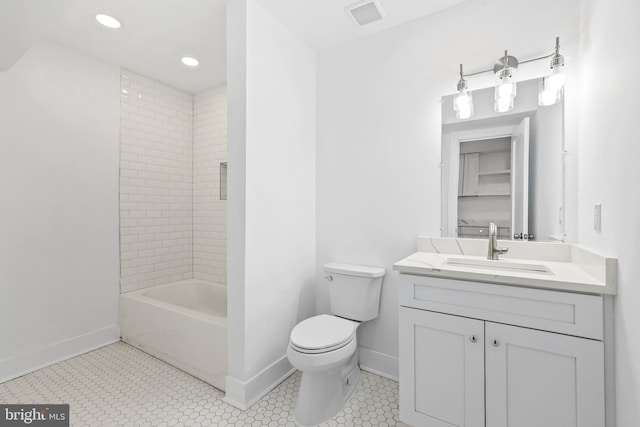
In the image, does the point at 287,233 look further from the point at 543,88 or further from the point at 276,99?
the point at 543,88

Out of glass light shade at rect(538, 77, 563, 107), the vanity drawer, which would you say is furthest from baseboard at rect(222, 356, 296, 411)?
glass light shade at rect(538, 77, 563, 107)

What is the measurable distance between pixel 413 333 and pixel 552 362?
1.83ft

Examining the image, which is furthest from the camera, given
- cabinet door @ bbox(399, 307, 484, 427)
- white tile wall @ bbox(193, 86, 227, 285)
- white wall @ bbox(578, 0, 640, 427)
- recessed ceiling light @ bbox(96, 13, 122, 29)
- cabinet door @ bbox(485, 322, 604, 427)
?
white tile wall @ bbox(193, 86, 227, 285)

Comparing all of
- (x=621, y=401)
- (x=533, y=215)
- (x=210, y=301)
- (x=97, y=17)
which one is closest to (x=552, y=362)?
(x=621, y=401)

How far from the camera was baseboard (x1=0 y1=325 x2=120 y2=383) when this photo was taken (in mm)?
2092

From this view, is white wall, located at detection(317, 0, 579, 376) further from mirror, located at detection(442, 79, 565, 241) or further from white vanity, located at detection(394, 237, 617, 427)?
white vanity, located at detection(394, 237, 617, 427)

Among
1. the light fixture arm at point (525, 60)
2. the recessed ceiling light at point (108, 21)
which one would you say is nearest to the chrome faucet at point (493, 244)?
the light fixture arm at point (525, 60)

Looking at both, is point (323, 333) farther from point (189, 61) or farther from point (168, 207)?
point (189, 61)

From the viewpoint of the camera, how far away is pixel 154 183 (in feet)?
9.91

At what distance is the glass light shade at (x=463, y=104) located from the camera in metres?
1.86

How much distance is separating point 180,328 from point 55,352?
1052mm

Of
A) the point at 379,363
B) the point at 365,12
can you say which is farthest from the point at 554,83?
the point at 379,363

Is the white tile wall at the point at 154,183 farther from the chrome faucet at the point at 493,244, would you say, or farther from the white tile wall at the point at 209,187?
the chrome faucet at the point at 493,244

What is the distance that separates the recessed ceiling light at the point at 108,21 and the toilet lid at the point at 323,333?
244 centimetres
